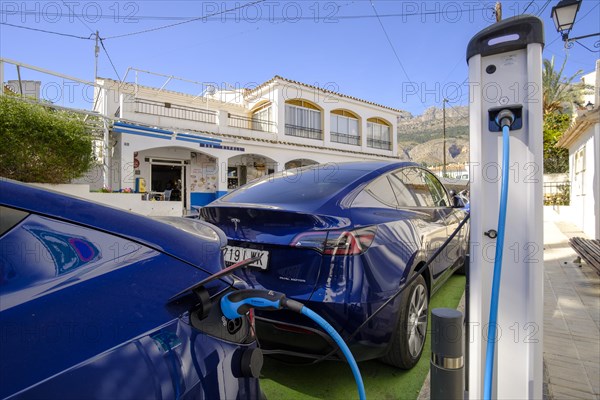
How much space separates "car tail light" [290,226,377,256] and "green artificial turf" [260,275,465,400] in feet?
3.17

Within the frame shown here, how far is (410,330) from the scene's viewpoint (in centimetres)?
244

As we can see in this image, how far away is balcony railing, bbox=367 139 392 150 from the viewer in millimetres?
22969

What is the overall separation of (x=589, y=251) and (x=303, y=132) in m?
15.8

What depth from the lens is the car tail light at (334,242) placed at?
2.01 metres

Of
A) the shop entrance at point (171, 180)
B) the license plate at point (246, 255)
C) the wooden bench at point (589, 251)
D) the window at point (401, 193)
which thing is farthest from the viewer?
the shop entrance at point (171, 180)

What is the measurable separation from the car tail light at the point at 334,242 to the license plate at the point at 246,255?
0.69 ft

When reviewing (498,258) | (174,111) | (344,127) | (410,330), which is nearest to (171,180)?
(174,111)

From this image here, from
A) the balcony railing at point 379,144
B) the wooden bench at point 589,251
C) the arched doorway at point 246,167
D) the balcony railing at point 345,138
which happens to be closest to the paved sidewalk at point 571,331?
the wooden bench at point 589,251

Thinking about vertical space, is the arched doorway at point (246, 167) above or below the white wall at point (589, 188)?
above


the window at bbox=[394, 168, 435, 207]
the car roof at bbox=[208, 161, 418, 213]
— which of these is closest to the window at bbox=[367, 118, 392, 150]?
the window at bbox=[394, 168, 435, 207]

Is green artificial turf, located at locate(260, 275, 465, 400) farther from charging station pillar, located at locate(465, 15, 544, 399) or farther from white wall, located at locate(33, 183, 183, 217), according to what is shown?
white wall, located at locate(33, 183, 183, 217)

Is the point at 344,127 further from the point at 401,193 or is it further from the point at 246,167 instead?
the point at 401,193

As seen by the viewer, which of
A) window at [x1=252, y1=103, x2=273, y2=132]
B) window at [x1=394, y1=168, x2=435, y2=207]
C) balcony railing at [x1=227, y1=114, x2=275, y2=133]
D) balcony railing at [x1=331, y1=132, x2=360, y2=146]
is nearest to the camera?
window at [x1=394, y1=168, x2=435, y2=207]

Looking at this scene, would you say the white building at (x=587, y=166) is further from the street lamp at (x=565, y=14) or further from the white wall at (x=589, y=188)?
the street lamp at (x=565, y=14)
